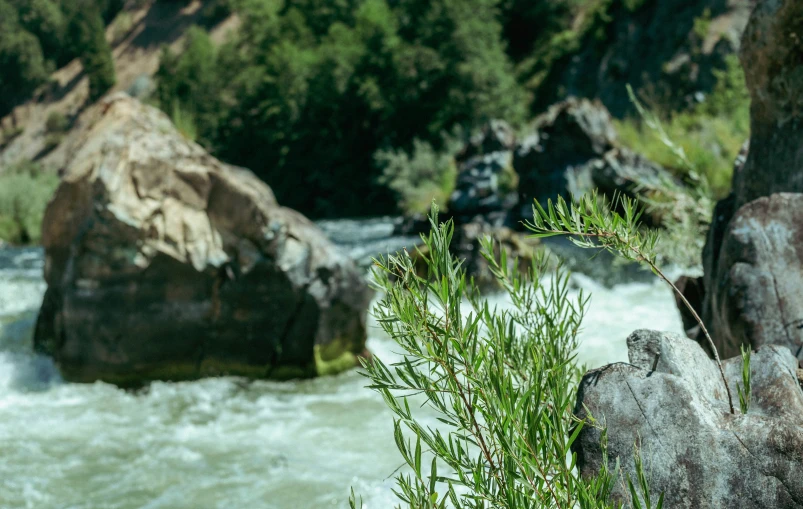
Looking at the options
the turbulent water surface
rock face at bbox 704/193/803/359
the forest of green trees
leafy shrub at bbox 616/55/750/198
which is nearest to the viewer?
rock face at bbox 704/193/803/359

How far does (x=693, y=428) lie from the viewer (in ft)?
4.91

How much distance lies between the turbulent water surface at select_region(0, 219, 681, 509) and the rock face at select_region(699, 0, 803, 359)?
1.74 m

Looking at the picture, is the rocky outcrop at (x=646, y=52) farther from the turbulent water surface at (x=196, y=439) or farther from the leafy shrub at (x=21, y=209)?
the turbulent water surface at (x=196, y=439)

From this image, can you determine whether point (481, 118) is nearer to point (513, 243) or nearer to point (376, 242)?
point (376, 242)

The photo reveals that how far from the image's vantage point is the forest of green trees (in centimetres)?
3019

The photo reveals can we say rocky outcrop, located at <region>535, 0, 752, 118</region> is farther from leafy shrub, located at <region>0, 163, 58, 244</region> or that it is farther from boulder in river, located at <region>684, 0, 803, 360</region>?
boulder in river, located at <region>684, 0, 803, 360</region>

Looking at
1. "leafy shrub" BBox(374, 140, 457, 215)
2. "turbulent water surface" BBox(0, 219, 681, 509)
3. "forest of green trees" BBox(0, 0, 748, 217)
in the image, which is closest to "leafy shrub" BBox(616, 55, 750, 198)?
"turbulent water surface" BBox(0, 219, 681, 509)

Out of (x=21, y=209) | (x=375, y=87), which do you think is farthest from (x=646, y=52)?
(x=21, y=209)

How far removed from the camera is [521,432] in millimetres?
1345

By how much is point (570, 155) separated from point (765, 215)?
46.3ft

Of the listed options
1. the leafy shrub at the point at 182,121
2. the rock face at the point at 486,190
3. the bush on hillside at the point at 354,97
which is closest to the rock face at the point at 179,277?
the leafy shrub at the point at 182,121

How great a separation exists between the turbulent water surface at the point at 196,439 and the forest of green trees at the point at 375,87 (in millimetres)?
14924

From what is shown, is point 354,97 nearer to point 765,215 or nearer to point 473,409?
point 765,215

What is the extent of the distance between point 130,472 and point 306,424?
1.32 metres
